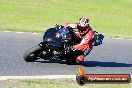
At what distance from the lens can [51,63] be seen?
13.9m

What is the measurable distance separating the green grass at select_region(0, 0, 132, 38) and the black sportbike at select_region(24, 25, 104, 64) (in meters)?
14.6

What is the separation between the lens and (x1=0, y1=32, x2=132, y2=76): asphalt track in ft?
41.0

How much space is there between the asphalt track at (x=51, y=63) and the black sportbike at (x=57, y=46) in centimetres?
21

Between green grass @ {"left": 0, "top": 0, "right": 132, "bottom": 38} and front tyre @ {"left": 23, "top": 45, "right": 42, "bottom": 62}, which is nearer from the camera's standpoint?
front tyre @ {"left": 23, "top": 45, "right": 42, "bottom": 62}

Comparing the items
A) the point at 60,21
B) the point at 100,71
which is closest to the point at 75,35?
the point at 100,71

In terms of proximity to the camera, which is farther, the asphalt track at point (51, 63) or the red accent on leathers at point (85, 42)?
the red accent on leathers at point (85, 42)

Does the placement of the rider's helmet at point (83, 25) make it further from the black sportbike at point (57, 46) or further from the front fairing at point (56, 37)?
the front fairing at point (56, 37)

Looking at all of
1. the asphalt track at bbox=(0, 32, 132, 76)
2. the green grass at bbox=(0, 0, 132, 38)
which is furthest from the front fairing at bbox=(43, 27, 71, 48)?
the green grass at bbox=(0, 0, 132, 38)

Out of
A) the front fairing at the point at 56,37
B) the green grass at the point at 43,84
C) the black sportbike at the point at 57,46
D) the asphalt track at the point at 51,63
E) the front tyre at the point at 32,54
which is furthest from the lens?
the front fairing at the point at 56,37

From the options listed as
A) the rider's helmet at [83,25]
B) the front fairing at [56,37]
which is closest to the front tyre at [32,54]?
the front fairing at [56,37]

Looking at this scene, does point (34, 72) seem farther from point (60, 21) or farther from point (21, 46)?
point (60, 21)

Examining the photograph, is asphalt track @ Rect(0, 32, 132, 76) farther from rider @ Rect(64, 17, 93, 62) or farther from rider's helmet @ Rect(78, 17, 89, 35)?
rider's helmet @ Rect(78, 17, 89, 35)

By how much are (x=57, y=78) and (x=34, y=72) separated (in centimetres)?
153

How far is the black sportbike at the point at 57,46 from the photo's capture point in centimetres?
1359
